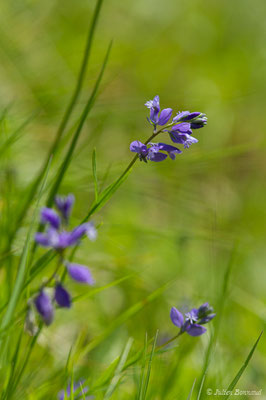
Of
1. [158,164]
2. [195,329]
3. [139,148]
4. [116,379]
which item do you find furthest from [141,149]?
[158,164]

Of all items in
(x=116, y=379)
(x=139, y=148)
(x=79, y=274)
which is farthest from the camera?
(x=116, y=379)

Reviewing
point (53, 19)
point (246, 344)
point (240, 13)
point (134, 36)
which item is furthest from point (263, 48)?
point (246, 344)

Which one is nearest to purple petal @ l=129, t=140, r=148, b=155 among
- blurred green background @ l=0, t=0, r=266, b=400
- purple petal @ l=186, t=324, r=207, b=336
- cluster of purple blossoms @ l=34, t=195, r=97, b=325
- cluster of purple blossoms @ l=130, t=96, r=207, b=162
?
cluster of purple blossoms @ l=130, t=96, r=207, b=162

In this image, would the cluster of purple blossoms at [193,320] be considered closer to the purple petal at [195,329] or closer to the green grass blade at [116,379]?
the purple petal at [195,329]

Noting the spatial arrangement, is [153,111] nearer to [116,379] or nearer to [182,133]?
[182,133]

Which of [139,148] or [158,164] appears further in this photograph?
[158,164]

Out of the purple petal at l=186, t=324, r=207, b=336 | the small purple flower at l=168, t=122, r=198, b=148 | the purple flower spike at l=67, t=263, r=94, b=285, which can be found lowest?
the purple petal at l=186, t=324, r=207, b=336

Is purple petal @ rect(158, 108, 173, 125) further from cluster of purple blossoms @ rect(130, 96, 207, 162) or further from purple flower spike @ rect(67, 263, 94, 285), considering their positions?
purple flower spike @ rect(67, 263, 94, 285)

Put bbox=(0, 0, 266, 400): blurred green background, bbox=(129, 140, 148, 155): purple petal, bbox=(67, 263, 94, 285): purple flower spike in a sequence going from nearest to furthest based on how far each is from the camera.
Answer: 1. bbox=(67, 263, 94, 285): purple flower spike
2. bbox=(129, 140, 148, 155): purple petal
3. bbox=(0, 0, 266, 400): blurred green background
